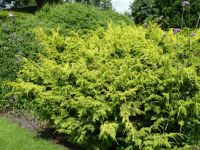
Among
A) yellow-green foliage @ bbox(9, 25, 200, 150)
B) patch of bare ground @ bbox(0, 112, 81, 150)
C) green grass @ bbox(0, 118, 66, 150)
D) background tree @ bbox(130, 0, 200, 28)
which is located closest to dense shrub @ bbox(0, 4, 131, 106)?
patch of bare ground @ bbox(0, 112, 81, 150)

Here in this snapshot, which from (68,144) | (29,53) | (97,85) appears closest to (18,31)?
(29,53)

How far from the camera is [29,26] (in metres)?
10.2

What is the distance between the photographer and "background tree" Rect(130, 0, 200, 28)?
64.2 ft

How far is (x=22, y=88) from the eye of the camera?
7.41 metres

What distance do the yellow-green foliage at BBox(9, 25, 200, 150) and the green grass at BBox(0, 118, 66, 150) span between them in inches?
19.2

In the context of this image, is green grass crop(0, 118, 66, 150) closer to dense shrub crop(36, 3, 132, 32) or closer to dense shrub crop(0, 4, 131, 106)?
dense shrub crop(0, 4, 131, 106)

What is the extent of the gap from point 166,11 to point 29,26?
39.0ft

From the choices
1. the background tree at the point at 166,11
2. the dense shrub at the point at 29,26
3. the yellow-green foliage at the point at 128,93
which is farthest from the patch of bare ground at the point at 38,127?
the background tree at the point at 166,11

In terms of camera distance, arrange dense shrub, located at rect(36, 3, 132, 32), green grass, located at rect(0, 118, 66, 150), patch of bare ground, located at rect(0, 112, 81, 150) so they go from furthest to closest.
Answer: dense shrub, located at rect(36, 3, 132, 32)
patch of bare ground, located at rect(0, 112, 81, 150)
green grass, located at rect(0, 118, 66, 150)

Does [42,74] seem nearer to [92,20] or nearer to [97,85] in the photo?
[97,85]

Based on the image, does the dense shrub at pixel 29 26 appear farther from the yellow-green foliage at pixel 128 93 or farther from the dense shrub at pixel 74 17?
the yellow-green foliage at pixel 128 93

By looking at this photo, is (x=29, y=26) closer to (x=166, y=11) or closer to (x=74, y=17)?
(x=74, y=17)

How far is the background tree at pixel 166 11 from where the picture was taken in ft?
64.2

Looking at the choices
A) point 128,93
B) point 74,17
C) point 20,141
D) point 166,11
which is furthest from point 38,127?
point 166,11
